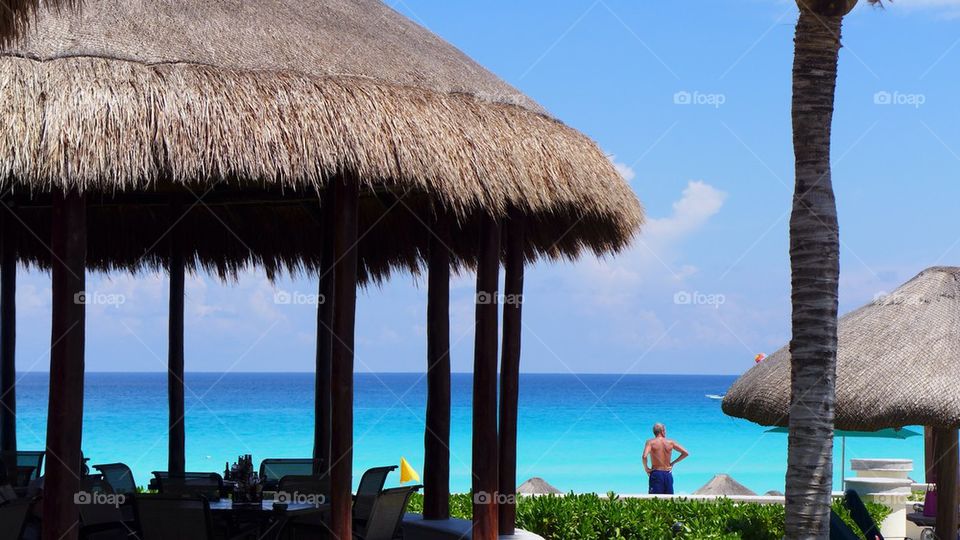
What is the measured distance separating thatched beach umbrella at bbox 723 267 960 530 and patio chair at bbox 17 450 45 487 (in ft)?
20.6

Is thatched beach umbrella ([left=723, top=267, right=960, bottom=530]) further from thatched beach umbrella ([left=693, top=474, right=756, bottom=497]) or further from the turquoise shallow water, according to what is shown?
the turquoise shallow water

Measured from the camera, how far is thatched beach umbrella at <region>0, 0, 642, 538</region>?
671cm

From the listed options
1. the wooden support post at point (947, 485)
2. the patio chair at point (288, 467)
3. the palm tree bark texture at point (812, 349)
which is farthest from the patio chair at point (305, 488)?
the wooden support post at point (947, 485)

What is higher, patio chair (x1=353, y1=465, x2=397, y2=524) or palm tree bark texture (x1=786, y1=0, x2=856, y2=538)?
palm tree bark texture (x1=786, y1=0, x2=856, y2=538)

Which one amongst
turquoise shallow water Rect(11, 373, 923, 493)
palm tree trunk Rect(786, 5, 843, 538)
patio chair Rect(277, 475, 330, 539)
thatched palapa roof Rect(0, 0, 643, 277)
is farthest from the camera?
turquoise shallow water Rect(11, 373, 923, 493)

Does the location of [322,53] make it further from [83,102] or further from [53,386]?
[53,386]

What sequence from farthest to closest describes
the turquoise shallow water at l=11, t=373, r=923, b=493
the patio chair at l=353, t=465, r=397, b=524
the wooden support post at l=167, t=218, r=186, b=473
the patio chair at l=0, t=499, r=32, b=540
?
the turquoise shallow water at l=11, t=373, r=923, b=493 → the wooden support post at l=167, t=218, r=186, b=473 → the patio chair at l=353, t=465, r=397, b=524 → the patio chair at l=0, t=499, r=32, b=540

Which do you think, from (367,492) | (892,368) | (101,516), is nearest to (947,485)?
(892,368)

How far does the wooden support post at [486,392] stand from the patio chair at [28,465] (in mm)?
4788

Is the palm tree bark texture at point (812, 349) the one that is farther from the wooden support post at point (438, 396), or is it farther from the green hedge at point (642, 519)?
the wooden support post at point (438, 396)

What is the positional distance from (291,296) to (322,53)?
353cm

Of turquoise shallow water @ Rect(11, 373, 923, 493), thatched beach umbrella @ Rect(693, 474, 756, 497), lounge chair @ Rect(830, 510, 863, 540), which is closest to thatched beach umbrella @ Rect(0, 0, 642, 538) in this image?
lounge chair @ Rect(830, 510, 863, 540)

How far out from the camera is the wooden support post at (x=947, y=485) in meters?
10.4

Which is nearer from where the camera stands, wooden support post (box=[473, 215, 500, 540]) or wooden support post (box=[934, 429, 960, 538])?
wooden support post (box=[473, 215, 500, 540])
